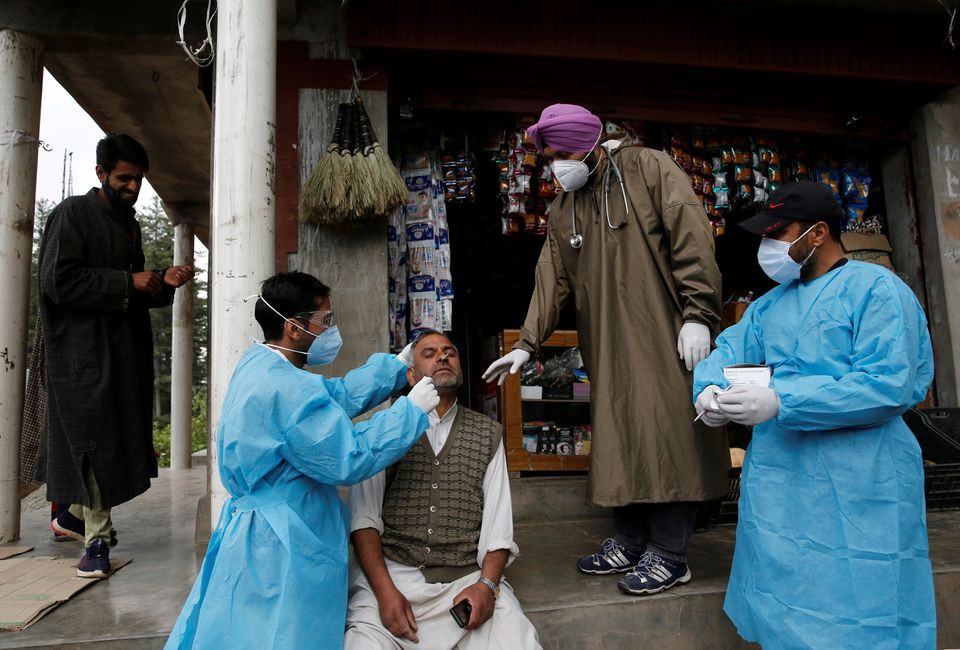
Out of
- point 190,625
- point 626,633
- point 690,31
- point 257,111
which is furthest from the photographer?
point 690,31

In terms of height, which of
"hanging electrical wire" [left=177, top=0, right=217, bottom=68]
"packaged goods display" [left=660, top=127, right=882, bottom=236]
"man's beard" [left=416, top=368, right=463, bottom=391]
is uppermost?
"hanging electrical wire" [left=177, top=0, right=217, bottom=68]

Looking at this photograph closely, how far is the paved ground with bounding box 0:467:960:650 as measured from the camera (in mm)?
2518

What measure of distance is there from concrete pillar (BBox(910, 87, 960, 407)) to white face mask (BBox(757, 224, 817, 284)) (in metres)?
3.48

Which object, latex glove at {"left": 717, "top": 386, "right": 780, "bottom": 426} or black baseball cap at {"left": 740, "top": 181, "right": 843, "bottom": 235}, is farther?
black baseball cap at {"left": 740, "top": 181, "right": 843, "bottom": 235}

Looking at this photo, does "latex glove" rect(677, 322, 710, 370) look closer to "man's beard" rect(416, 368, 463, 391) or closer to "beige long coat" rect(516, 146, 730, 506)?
"beige long coat" rect(516, 146, 730, 506)

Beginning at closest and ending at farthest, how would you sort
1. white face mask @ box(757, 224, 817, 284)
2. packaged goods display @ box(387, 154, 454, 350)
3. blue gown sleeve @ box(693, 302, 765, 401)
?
white face mask @ box(757, 224, 817, 284)
blue gown sleeve @ box(693, 302, 765, 401)
packaged goods display @ box(387, 154, 454, 350)

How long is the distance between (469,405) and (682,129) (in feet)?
9.73

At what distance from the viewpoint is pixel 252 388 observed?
2.14 m

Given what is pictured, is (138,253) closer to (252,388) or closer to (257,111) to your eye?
(257,111)

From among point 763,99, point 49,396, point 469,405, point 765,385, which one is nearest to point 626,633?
point 765,385

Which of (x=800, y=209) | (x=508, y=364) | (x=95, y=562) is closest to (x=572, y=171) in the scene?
(x=508, y=364)

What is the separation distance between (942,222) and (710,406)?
158 inches

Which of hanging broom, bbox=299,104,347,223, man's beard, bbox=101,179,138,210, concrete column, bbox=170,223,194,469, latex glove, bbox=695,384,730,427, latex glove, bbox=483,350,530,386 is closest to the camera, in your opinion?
latex glove, bbox=695,384,730,427

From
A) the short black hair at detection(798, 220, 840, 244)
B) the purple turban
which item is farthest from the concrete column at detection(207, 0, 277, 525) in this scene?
the short black hair at detection(798, 220, 840, 244)
